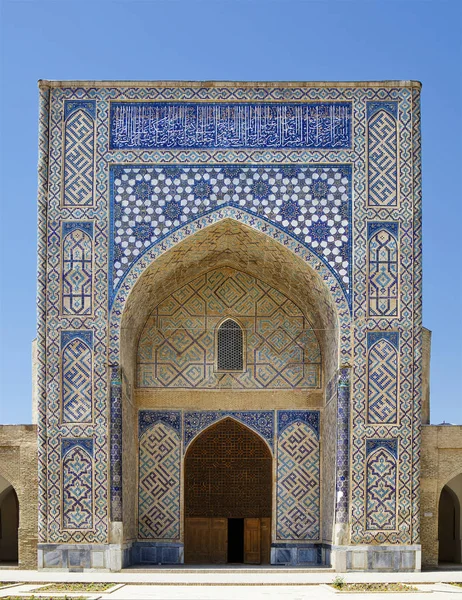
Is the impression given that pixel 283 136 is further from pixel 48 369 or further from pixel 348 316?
pixel 48 369

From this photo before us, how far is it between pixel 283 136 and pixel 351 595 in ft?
15.7

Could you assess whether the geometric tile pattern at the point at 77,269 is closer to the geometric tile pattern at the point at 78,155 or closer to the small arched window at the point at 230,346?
the geometric tile pattern at the point at 78,155

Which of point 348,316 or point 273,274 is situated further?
point 273,274

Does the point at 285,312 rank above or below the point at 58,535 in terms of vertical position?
above

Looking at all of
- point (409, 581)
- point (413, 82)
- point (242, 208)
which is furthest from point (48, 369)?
point (413, 82)

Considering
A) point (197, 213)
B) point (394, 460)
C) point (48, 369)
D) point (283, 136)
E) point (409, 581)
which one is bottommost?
point (409, 581)

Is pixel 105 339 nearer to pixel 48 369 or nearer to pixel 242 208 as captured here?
pixel 48 369

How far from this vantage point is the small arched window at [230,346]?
39.3 feet

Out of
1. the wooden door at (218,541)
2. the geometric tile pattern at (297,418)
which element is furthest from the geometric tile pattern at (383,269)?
the wooden door at (218,541)

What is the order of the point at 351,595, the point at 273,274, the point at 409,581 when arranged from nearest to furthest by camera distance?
1. the point at 351,595
2. the point at 409,581
3. the point at 273,274

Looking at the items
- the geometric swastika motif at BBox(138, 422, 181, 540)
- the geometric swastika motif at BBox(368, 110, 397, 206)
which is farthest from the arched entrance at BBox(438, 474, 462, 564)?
the geometric swastika motif at BBox(368, 110, 397, 206)

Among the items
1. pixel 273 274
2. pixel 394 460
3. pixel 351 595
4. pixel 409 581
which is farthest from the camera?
pixel 273 274

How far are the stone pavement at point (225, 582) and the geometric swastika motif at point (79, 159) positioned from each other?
150 inches

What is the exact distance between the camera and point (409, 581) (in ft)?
32.8
